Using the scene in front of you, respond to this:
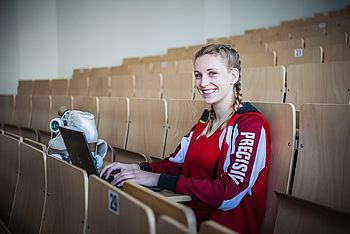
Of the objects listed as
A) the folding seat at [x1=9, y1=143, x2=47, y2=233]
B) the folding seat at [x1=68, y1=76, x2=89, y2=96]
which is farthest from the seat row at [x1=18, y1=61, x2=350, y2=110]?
the folding seat at [x1=9, y1=143, x2=47, y2=233]

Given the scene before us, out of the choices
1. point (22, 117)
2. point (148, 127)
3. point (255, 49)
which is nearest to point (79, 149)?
point (148, 127)

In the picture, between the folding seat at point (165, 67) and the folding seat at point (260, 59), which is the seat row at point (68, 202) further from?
the folding seat at point (165, 67)

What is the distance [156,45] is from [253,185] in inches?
134

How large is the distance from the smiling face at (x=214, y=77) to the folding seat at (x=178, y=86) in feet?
2.69

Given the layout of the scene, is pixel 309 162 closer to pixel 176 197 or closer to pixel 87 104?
pixel 176 197

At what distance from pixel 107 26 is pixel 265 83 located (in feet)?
8.87

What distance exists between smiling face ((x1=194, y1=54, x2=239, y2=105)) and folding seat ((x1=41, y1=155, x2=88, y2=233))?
350 mm

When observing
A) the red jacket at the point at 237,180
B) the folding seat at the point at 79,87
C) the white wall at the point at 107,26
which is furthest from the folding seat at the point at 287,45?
the white wall at the point at 107,26

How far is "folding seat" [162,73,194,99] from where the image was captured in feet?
5.54

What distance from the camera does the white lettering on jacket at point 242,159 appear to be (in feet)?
2.39

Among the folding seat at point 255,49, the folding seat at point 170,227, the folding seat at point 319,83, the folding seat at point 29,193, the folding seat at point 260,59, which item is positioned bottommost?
the folding seat at point 29,193

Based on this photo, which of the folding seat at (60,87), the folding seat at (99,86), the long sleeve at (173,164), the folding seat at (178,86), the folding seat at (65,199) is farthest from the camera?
the folding seat at (60,87)

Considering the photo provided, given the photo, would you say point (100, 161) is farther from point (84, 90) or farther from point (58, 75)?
point (58, 75)

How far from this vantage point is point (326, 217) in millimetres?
739
